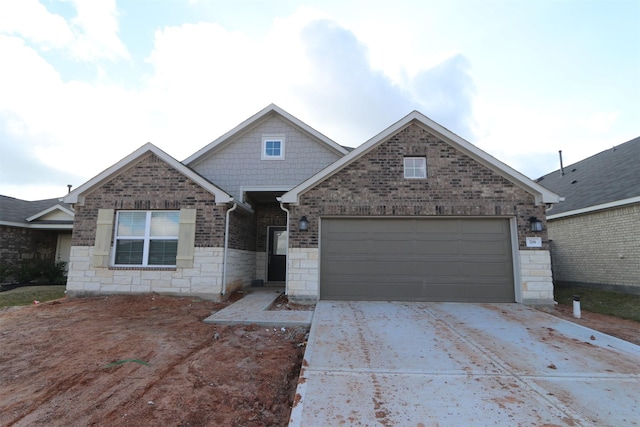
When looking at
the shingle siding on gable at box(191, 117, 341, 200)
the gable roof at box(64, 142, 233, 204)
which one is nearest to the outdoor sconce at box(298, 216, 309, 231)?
the gable roof at box(64, 142, 233, 204)

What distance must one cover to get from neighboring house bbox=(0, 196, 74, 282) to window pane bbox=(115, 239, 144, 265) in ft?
18.8

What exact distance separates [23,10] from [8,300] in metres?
7.76

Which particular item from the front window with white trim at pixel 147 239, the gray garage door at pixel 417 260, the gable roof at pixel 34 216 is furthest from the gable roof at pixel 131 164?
the gable roof at pixel 34 216

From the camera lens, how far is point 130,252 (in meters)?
9.05

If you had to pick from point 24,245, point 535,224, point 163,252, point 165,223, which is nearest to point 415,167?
point 535,224

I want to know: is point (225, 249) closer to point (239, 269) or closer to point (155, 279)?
point (239, 269)

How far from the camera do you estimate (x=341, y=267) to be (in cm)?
854

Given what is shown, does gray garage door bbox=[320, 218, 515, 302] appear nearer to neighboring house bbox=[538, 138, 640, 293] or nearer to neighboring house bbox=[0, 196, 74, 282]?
neighboring house bbox=[538, 138, 640, 293]

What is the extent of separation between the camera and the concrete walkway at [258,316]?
20.8 feet

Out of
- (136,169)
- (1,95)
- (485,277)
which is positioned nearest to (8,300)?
(136,169)

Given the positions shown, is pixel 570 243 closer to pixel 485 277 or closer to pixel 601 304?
pixel 601 304

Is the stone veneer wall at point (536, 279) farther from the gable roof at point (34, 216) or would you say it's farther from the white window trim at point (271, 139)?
the gable roof at point (34, 216)

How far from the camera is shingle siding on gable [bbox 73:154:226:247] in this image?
898 cm

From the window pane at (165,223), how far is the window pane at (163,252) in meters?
0.25
